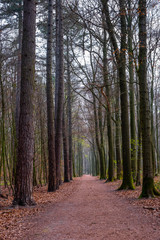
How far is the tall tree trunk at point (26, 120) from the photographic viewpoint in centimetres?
703

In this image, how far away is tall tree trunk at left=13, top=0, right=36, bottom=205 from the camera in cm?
703

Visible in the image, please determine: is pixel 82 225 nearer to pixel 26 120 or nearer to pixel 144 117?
pixel 26 120

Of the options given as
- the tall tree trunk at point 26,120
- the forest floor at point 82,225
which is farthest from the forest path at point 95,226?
the tall tree trunk at point 26,120

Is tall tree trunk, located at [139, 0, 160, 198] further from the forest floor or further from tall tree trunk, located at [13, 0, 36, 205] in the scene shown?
tall tree trunk, located at [13, 0, 36, 205]

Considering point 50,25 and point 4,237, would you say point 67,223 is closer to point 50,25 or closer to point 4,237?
point 4,237

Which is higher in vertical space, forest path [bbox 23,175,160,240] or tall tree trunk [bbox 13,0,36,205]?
tall tree trunk [bbox 13,0,36,205]

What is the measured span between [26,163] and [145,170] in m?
4.18

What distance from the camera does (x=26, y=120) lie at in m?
7.24

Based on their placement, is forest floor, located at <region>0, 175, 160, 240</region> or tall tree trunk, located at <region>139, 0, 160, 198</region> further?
tall tree trunk, located at <region>139, 0, 160, 198</region>

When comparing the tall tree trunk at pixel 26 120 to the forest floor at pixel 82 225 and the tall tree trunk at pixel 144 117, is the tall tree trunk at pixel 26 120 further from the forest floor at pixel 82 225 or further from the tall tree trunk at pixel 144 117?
the tall tree trunk at pixel 144 117

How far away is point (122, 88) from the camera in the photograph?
435 inches

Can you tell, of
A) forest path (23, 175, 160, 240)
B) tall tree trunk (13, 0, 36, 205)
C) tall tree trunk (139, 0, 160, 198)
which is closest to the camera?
forest path (23, 175, 160, 240)

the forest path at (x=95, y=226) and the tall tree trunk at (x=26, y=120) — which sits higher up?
the tall tree trunk at (x=26, y=120)

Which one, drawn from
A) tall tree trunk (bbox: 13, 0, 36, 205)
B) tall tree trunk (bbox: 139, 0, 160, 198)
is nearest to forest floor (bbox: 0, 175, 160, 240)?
tall tree trunk (bbox: 13, 0, 36, 205)
